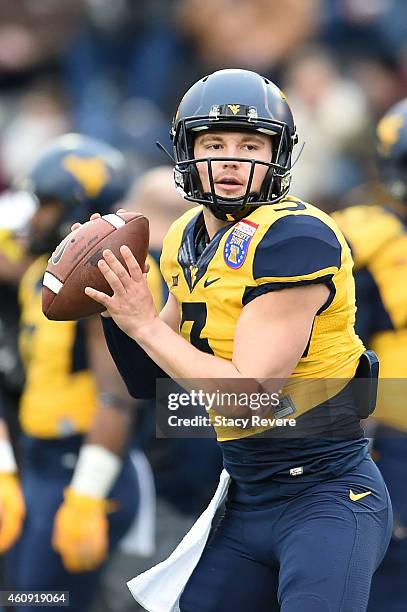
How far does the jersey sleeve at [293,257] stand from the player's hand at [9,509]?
1825 mm

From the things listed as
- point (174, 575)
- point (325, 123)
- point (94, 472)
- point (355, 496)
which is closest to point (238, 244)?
point (355, 496)

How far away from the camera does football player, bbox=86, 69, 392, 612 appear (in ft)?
9.74

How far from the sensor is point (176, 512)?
5773 millimetres

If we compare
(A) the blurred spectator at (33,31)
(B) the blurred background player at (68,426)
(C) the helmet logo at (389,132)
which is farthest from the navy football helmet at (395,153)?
(A) the blurred spectator at (33,31)

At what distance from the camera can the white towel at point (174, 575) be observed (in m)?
3.28

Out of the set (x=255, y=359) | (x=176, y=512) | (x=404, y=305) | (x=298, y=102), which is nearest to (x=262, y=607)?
(x=255, y=359)

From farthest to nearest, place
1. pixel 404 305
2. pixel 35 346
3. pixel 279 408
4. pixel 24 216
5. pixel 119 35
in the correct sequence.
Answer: pixel 119 35 → pixel 24 216 → pixel 35 346 → pixel 404 305 → pixel 279 408

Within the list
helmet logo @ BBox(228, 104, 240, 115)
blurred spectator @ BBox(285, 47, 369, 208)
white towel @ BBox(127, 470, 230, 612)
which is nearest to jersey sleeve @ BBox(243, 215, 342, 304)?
helmet logo @ BBox(228, 104, 240, 115)

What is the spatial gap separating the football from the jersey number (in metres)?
0.18

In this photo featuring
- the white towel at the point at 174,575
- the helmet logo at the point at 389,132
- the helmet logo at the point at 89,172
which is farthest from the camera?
the helmet logo at the point at 89,172

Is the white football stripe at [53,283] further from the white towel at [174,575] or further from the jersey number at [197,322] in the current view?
the white towel at [174,575]

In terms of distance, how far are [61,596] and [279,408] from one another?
1.73 meters

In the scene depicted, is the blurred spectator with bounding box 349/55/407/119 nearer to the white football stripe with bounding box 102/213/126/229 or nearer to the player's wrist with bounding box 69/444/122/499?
the player's wrist with bounding box 69/444/122/499

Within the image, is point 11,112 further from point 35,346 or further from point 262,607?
point 262,607
